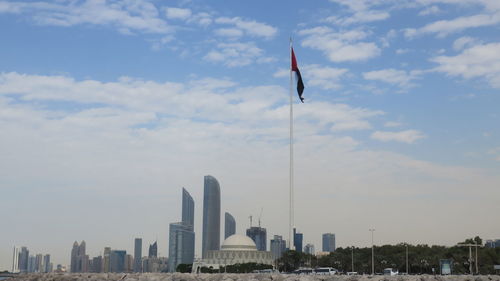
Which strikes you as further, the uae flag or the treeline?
the treeline

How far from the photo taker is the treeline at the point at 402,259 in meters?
107

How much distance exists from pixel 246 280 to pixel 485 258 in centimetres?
8278

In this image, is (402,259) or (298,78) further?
(402,259)

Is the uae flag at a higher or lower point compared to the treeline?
higher

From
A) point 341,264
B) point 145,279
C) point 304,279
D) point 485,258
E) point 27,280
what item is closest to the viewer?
point 304,279

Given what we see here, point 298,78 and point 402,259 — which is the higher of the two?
point 298,78

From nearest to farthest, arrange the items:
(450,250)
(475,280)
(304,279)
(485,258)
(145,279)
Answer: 1. (304,279)
2. (475,280)
3. (145,279)
4. (485,258)
5. (450,250)

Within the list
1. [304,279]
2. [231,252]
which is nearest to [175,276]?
[304,279]

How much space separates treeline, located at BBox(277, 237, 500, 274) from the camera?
10725 cm

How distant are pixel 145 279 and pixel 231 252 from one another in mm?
162210

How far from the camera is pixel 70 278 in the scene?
149 feet

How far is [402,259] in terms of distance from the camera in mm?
119188

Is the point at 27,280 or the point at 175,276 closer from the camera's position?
the point at 175,276

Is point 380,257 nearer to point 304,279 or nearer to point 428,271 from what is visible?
point 428,271
